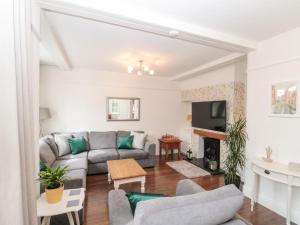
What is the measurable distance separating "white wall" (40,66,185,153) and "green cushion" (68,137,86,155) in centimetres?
75

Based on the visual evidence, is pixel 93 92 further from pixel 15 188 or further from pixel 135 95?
pixel 15 188

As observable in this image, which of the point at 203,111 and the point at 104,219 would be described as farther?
the point at 203,111

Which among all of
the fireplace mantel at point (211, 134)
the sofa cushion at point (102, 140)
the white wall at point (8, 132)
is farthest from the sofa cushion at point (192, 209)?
the sofa cushion at point (102, 140)

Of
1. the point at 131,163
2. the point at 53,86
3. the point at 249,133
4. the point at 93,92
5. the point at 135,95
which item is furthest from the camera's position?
the point at 135,95

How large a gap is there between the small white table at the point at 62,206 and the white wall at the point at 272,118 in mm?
2733

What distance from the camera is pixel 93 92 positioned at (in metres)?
4.86

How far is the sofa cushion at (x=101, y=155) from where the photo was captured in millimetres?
3806

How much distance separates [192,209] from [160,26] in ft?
6.34

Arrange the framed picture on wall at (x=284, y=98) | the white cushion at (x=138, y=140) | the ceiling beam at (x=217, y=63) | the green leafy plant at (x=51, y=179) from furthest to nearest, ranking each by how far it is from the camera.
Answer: the white cushion at (x=138, y=140), the ceiling beam at (x=217, y=63), the framed picture on wall at (x=284, y=98), the green leafy plant at (x=51, y=179)

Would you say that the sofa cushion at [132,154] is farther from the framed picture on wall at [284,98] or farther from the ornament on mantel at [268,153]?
the framed picture on wall at [284,98]

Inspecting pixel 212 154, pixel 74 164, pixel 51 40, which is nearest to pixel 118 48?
pixel 51 40

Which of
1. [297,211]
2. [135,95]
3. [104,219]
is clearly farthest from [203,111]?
[104,219]

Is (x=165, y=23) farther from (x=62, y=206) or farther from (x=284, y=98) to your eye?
(x=62, y=206)

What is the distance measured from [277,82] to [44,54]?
173 inches
